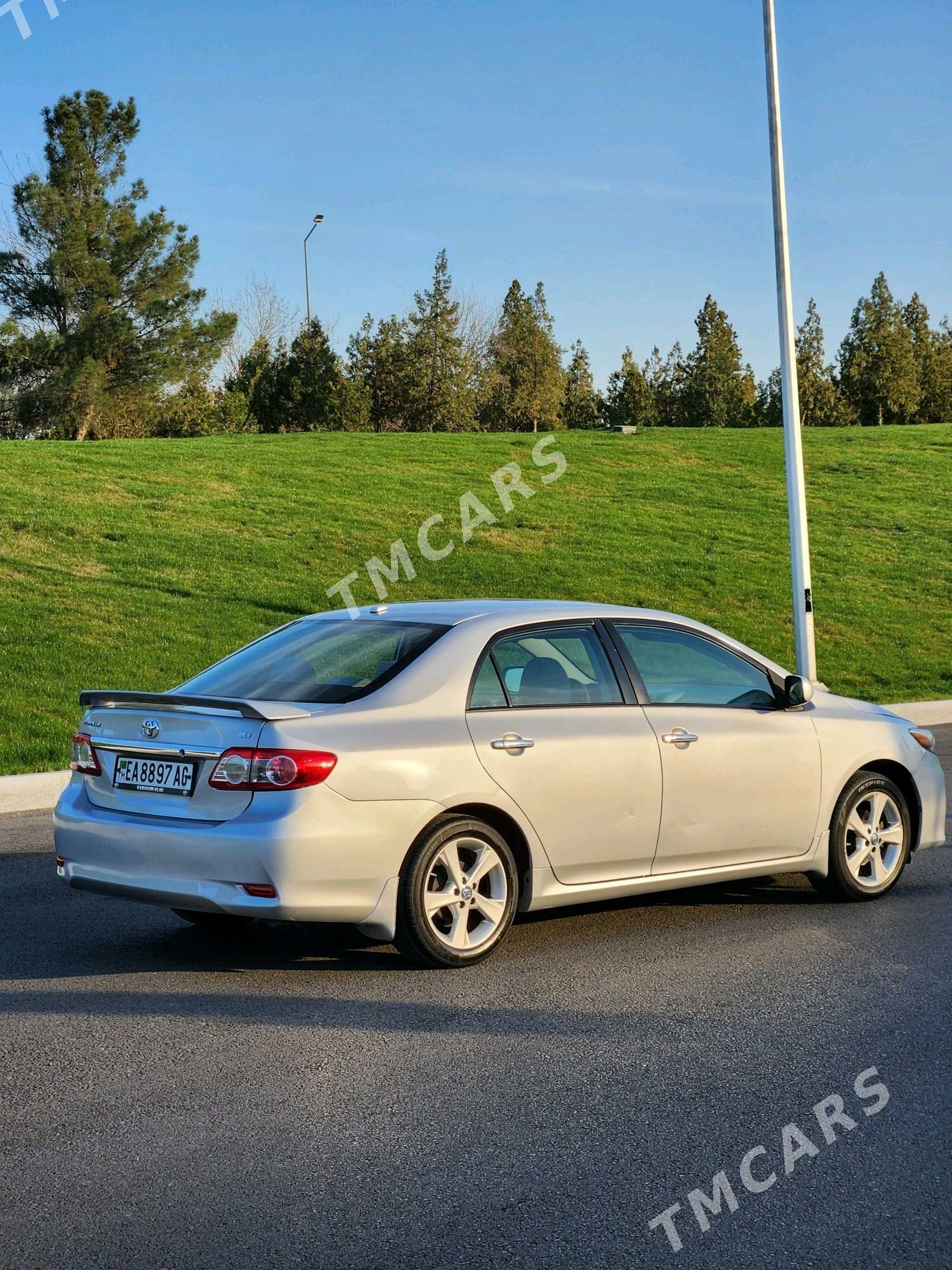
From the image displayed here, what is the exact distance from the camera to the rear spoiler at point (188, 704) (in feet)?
18.9

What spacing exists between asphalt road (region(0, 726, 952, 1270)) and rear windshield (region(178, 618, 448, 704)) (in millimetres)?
1208

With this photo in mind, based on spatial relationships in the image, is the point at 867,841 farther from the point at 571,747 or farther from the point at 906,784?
the point at 571,747

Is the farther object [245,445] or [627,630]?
[245,445]

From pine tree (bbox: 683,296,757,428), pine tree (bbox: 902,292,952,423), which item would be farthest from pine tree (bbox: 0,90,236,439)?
pine tree (bbox: 902,292,952,423)

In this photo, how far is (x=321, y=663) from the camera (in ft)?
21.3

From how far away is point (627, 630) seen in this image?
705cm

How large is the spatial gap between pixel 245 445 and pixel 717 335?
42739mm

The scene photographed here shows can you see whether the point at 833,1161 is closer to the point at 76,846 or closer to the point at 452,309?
the point at 76,846

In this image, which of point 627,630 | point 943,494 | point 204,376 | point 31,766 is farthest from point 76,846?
point 204,376

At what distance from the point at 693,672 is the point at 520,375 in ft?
193

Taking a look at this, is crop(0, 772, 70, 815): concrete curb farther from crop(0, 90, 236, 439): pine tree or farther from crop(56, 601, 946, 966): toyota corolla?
crop(0, 90, 236, 439): pine tree

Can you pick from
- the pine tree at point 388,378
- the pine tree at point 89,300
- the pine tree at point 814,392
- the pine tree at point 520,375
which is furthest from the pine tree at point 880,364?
the pine tree at point 89,300

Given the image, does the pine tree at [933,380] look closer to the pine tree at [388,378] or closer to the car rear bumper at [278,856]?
the pine tree at [388,378]

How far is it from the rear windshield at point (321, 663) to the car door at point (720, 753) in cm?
116
